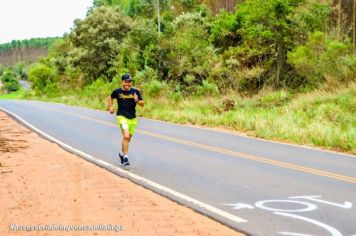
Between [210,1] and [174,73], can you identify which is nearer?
[174,73]

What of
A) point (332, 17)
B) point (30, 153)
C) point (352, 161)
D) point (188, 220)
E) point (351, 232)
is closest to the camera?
point (351, 232)

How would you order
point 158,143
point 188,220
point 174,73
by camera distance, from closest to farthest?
point 188,220 → point 158,143 → point 174,73

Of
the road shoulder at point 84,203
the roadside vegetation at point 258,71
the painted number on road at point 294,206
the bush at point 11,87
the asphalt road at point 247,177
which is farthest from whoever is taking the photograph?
the bush at point 11,87

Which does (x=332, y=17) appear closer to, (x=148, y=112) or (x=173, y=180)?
(x=148, y=112)

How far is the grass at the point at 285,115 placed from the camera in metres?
15.7

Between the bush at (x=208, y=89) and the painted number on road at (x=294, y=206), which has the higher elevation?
the bush at (x=208, y=89)

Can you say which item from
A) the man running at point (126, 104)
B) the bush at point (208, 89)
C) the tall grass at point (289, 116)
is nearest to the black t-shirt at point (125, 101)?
the man running at point (126, 104)

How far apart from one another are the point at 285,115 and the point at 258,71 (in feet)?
29.7

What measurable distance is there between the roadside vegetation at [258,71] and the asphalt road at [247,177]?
2356mm

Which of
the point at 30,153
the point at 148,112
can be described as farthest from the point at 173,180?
the point at 148,112

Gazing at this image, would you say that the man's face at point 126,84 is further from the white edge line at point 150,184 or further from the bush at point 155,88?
the bush at point 155,88

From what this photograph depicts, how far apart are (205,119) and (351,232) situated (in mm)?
16097

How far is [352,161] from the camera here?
12.1 meters

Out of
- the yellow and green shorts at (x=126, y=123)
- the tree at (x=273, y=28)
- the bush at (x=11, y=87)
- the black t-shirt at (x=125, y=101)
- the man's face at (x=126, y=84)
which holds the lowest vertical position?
the bush at (x=11, y=87)
